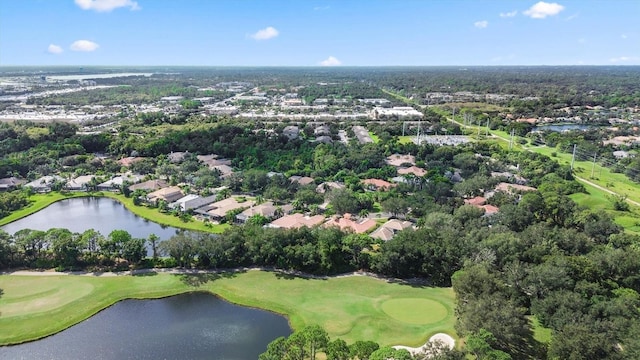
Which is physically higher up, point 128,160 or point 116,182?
point 128,160

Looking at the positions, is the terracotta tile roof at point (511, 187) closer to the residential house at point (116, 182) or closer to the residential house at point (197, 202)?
the residential house at point (197, 202)

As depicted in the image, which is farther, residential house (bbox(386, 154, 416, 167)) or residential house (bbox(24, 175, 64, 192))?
residential house (bbox(386, 154, 416, 167))

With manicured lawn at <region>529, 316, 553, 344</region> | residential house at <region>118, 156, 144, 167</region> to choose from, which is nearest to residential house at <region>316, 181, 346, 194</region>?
manicured lawn at <region>529, 316, 553, 344</region>

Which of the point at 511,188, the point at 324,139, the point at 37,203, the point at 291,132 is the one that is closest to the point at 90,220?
the point at 37,203

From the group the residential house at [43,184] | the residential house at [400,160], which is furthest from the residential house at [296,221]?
the residential house at [43,184]

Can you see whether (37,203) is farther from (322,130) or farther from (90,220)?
(322,130)

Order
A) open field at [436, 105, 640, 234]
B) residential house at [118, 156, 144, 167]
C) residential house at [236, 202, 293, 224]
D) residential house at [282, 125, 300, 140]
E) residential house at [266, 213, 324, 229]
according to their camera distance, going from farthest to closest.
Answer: residential house at [282, 125, 300, 140] → residential house at [118, 156, 144, 167] → open field at [436, 105, 640, 234] → residential house at [236, 202, 293, 224] → residential house at [266, 213, 324, 229]

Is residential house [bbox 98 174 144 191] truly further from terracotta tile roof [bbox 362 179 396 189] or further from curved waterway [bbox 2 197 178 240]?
terracotta tile roof [bbox 362 179 396 189]
